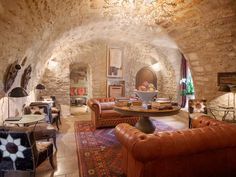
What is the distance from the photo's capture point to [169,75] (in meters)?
8.10

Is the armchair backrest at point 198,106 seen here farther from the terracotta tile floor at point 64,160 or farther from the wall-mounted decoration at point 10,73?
the wall-mounted decoration at point 10,73

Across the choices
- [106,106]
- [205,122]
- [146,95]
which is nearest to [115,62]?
[106,106]

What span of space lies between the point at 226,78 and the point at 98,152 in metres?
3.34

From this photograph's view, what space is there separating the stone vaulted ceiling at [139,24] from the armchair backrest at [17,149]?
3.18ft

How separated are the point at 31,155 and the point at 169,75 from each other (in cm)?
686

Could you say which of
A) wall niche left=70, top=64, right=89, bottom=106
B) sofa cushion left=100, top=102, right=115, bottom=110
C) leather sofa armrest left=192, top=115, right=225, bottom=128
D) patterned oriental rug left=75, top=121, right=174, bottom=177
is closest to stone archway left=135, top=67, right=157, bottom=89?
wall niche left=70, top=64, right=89, bottom=106

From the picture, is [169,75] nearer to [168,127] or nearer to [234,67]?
[168,127]

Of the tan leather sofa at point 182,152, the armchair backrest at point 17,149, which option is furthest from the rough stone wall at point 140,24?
the tan leather sofa at point 182,152

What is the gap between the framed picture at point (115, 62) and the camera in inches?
297

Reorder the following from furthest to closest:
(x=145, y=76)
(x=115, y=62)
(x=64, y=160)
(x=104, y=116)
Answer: (x=145, y=76), (x=115, y=62), (x=104, y=116), (x=64, y=160)

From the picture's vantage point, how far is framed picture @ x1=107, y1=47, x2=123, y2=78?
7.54 m

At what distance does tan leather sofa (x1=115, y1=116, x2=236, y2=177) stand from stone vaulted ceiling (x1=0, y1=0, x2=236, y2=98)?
1970 mm

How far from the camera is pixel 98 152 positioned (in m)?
3.51

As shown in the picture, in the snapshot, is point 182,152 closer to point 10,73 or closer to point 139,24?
point 10,73
